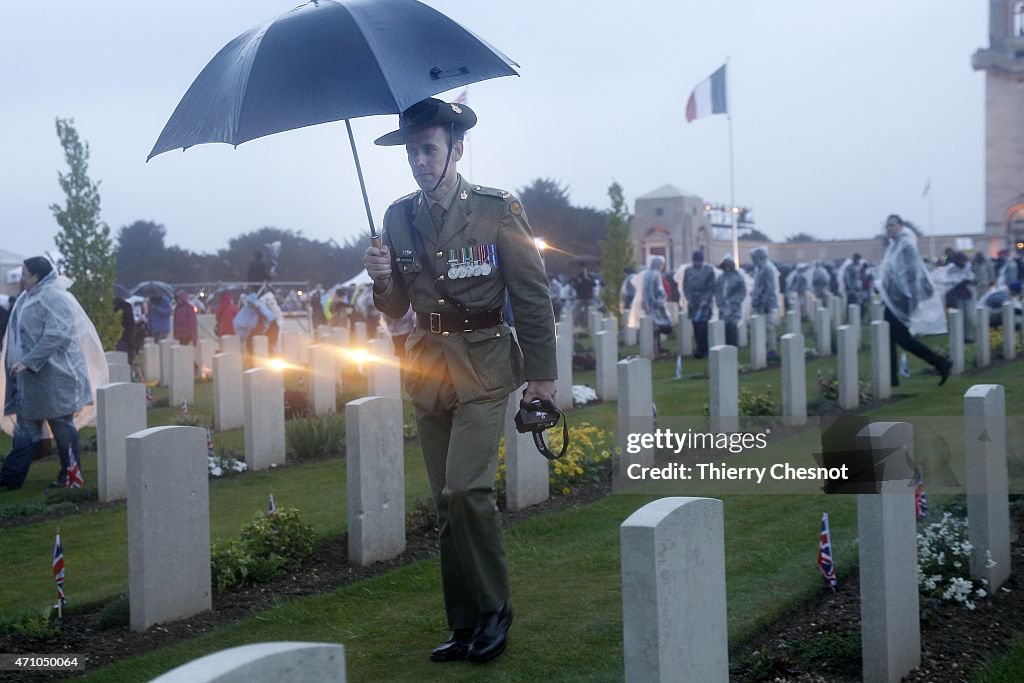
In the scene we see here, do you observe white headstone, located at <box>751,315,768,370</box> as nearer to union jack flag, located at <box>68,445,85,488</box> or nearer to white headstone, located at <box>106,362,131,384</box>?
white headstone, located at <box>106,362,131,384</box>

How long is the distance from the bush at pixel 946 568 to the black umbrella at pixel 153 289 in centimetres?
2142

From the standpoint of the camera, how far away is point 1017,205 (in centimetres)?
6222

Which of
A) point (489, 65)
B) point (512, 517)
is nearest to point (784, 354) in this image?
point (512, 517)

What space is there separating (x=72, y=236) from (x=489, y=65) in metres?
14.9

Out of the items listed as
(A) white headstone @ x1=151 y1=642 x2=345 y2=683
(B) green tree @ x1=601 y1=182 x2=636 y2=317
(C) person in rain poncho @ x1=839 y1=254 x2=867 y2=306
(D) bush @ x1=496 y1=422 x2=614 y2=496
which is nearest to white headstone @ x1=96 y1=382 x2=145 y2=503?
(D) bush @ x1=496 y1=422 x2=614 y2=496

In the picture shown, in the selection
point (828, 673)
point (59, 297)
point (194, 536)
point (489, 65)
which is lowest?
point (828, 673)

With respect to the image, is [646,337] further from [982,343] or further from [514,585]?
[514,585]

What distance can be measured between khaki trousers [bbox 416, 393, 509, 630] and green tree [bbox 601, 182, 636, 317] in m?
26.1

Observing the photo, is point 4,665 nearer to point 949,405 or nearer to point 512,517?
point 512,517

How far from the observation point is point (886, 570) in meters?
4.38

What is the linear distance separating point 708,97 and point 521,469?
99.8ft

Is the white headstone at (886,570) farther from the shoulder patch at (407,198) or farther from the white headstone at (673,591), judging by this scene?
the shoulder patch at (407,198)

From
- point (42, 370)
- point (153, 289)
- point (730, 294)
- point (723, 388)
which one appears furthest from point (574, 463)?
point (153, 289)

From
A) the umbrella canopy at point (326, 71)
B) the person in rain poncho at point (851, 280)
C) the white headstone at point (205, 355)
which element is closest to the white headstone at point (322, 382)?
the white headstone at point (205, 355)
